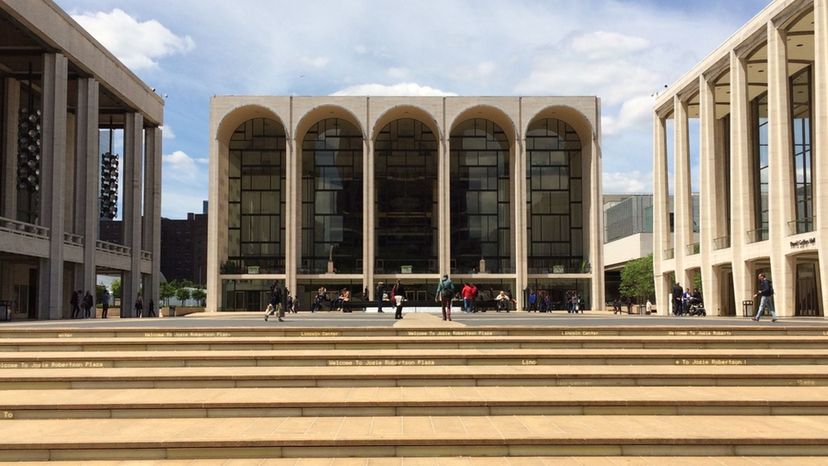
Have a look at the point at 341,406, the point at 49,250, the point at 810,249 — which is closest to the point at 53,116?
the point at 49,250

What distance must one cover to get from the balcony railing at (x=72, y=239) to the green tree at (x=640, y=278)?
4874cm

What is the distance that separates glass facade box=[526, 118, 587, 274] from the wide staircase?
5421cm

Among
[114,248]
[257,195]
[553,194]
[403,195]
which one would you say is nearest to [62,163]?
[114,248]

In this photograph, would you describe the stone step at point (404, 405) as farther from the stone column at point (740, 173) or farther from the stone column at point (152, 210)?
the stone column at point (152, 210)

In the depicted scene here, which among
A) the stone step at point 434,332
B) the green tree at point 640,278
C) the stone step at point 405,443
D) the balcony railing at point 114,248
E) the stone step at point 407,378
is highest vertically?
the balcony railing at point 114,248

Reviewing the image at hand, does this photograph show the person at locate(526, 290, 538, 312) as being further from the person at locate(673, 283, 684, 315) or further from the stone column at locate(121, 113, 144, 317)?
the stone column at locate(121, 113, 144, 317)

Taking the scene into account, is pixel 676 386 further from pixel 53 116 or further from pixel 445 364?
pixel 53 116

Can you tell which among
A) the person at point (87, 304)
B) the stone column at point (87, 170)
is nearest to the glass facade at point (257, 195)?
the stone column at point (87, 170)

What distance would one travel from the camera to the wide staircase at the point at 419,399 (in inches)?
289

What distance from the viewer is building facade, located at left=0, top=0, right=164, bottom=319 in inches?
1339

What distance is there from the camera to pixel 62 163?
35406mm

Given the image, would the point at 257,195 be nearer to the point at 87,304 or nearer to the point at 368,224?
the point at 368,224

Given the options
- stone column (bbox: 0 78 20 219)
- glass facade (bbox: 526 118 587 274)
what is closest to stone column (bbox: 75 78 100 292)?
stone column (bbox: 0 78 20 219)

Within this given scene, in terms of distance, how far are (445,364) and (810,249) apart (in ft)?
85.2
